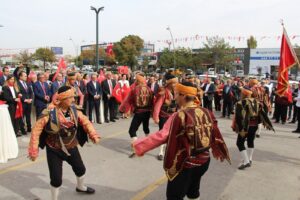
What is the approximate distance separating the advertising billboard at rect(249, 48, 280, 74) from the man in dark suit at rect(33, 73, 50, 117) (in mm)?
48981

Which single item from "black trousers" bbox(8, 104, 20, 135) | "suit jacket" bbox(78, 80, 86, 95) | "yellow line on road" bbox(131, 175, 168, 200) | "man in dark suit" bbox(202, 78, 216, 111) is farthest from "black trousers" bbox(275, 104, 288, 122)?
"black trousers" bbox(8, 104, 20, 135)

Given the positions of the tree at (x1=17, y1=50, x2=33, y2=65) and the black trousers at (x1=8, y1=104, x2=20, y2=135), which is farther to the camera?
the tree at (x1=17, y1=50, x2=33, y2=65)

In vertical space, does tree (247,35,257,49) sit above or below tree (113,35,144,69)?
above

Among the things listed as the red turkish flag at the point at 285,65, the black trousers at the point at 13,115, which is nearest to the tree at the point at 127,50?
the black trousers at the point at 13,115

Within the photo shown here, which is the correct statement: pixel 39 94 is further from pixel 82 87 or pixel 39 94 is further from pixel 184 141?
pixel 184 141

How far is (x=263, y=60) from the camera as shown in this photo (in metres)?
57.6

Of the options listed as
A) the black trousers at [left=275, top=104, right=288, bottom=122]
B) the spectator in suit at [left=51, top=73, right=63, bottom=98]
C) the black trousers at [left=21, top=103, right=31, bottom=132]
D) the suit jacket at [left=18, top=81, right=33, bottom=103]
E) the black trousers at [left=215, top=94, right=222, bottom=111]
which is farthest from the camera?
the black trousers at [left=215, top=94, right=222, bottom=111]

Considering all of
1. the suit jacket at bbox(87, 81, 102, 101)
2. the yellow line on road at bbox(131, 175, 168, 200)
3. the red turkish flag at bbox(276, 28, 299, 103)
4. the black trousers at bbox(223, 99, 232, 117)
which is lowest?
the yellow line on road at bbox(131, 175, 168, 200)

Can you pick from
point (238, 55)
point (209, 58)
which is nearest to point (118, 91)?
point (209, 58)

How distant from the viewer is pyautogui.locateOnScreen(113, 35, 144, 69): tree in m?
62.5

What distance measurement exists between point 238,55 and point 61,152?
64.1 m

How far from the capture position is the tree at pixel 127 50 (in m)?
62.5

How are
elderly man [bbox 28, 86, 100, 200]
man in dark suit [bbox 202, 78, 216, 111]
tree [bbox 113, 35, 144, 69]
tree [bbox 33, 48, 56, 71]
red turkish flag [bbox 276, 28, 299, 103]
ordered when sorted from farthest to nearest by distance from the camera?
1. tree [bbox 113, 35, 144, 69]
2. tree [bbox 33, 48, 56, 71]
3. man in dark suit [bbox 202, 78, 216, 111]
4. red turkish flag [bbox 276, 28, 299, 103]
5. elderly man [bbox 28, 86, 100, 200]

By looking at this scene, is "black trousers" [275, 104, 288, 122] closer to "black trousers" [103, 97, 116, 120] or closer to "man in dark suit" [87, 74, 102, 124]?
"black trousers" [103, 97, 116, 120]
